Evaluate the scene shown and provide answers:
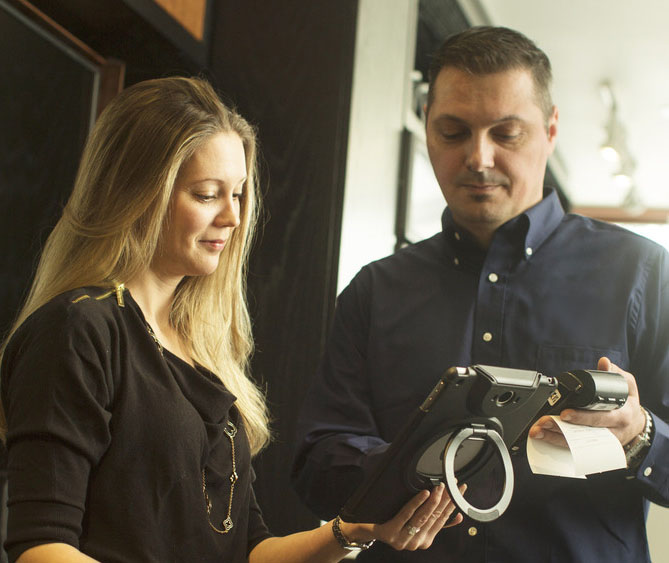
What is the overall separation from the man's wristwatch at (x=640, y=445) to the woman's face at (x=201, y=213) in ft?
2.07

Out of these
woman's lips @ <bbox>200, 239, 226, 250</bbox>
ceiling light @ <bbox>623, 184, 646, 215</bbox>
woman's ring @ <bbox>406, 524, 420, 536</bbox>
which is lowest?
woman's ring @ <bbox>406, 524, 420, 536</bbox>

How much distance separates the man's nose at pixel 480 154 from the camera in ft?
4.08

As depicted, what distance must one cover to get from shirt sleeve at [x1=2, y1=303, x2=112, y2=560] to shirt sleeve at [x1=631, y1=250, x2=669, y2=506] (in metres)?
0.73

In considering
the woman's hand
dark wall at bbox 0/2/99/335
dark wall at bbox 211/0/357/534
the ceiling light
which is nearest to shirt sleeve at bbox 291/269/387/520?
the woman's hand

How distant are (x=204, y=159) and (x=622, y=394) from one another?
0.65 m

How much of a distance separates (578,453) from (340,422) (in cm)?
46

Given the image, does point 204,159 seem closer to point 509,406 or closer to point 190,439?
point 190,439

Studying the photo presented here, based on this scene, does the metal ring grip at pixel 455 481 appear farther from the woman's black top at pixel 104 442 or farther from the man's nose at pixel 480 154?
→ the man's nose at pixel 480 154

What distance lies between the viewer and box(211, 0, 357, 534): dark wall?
1867 mm

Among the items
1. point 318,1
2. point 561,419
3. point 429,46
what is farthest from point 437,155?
point 429,46

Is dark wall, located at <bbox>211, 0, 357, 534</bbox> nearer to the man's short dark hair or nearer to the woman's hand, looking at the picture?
the man's short dark hair

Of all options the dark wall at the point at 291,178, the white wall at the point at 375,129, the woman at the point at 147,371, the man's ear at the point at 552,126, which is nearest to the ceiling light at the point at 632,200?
the white wall at the point at 375,129

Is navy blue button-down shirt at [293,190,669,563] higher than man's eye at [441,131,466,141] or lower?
lower

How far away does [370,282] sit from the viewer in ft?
4.53
